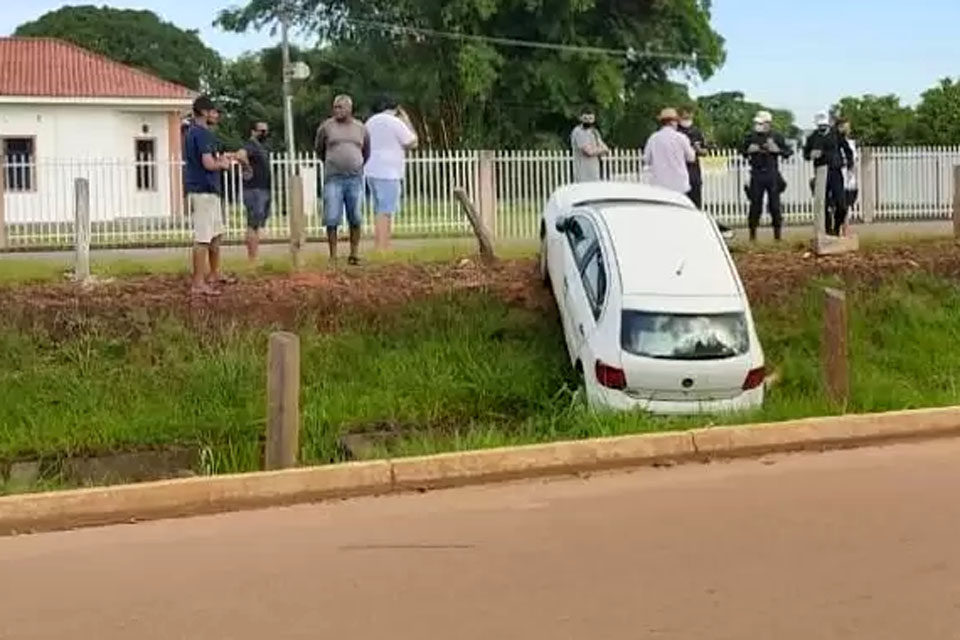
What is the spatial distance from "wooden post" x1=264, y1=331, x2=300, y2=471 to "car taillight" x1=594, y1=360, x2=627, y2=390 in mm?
2487

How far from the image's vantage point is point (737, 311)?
11.0 m

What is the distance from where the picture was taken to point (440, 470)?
358 inches

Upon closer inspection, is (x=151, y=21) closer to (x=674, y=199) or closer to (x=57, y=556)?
(x=674, y=199)

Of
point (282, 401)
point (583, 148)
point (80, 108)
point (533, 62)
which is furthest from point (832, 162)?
point (533, 62)

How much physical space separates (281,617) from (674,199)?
286 inches

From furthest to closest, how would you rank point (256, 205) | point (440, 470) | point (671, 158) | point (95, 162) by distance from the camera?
point (95, 162)
point (671, 158)
point (256, 205)
point (440, 470)

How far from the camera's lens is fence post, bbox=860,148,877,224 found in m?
26.8

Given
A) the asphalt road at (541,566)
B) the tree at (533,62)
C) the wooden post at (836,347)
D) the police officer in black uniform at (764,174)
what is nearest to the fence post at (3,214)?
the police officer in black uniform at (764,174)

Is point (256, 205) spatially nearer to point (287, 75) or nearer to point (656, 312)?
point (656, 312)

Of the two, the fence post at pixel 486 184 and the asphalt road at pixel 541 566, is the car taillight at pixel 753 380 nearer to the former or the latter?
the asphalt road at pixel 541 566

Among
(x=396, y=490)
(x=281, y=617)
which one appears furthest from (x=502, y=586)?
(x=396, y=490)

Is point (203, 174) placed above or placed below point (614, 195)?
above

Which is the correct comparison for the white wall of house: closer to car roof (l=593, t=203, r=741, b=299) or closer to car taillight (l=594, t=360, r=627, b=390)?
car roof (l=593, t=203, r=741, b=299)

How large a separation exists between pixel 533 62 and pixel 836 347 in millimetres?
31304
